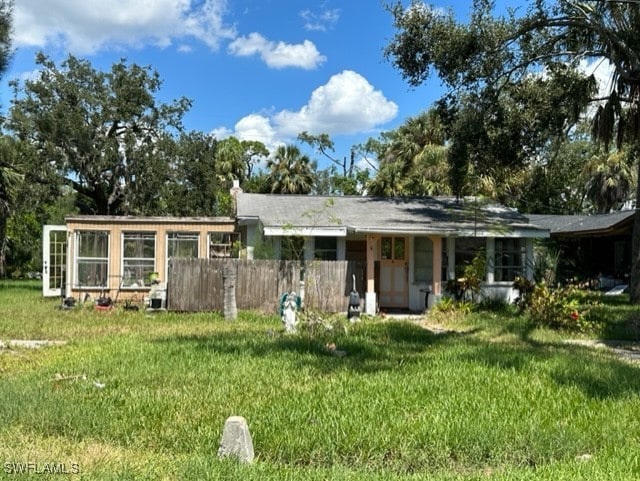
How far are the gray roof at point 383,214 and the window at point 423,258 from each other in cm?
68

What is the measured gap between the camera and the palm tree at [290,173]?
119 feet

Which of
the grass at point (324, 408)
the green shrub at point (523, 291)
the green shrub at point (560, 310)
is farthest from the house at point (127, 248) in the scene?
the green shrub at point (560, 310)

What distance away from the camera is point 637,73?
16750 mm

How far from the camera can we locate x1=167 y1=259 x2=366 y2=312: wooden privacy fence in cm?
1600

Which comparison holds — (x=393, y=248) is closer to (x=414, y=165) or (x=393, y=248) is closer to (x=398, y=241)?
(x=398, y=241)

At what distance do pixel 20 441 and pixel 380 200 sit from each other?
16.9 metres

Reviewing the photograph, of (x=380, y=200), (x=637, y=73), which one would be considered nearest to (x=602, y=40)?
(x=637, y=73)

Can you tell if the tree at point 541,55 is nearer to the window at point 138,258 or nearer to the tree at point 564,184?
the window at point 138,258

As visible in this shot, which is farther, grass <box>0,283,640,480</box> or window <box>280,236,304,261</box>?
window <box>280,236,304,261</box>

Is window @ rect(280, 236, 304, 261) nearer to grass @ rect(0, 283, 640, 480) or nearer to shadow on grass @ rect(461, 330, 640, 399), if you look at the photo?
grass @ rect(0, 283, 640, 480)

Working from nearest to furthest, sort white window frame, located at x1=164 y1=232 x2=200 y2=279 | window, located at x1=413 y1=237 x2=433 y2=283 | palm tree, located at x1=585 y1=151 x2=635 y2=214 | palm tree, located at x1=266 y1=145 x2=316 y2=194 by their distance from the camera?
window, located at x1=413 y1=237 x2=433 y2=283 → white window frame, located at x1=164 y1=232 x2=200 y2=279 → palm tree, located at x1=585 y1=151 x2=635 y2=214 → palm tree, located at x1=266 y1=145 x2=316 y2=194

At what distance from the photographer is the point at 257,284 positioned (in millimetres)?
16047

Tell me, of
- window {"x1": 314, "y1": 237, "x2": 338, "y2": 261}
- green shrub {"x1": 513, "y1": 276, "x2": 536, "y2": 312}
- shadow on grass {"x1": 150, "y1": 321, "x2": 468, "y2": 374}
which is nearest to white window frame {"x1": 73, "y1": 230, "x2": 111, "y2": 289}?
window {"x1": 314, "y1": 237, "x2": 338, "y2": 261}

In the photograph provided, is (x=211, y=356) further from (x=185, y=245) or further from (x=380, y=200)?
(x=380, y=200)
